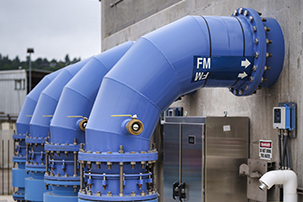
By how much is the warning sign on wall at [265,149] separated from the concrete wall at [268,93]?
2.5 inches

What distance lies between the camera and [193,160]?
571cm

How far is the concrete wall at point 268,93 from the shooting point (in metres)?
4.67

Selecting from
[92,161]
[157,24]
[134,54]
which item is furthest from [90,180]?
[157,24]

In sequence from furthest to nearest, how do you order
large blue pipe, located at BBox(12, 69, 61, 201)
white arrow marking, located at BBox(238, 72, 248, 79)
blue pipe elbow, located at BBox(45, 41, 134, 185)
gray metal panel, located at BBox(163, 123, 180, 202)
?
1. large blue pipe, located at BBox(12, 69, 61, 201)
2. blue pipe elbow, located at BBox(45, 41, 134, 185)
3. gray metal panel, located at BBox(163, 123, 180, 202)
4. white arrow marking, located at BBox(238, 72, 248, 79)

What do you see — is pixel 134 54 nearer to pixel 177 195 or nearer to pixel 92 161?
pixel 92 161

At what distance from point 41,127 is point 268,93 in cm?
493

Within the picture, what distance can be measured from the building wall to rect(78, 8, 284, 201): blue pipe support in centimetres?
2083

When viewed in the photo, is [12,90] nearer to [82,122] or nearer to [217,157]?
[82,122]

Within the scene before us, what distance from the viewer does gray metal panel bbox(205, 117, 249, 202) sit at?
5.45m

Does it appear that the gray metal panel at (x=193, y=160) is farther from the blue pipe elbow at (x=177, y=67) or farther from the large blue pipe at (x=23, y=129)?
the large blue pipe at (x=23, y=129)

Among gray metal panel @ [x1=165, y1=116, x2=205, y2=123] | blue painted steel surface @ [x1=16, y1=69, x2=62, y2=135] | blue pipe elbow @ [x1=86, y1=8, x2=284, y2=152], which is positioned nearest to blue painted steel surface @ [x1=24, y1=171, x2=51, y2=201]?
blue painted steel surface @ [x1=16, y1=69, x2=62, y2=135]

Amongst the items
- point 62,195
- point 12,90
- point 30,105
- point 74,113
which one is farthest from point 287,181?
point 12,90

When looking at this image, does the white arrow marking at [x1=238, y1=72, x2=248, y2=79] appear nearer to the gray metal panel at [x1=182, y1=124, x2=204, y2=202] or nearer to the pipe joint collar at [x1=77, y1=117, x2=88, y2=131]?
the gray metal panel at [x1=182, y1=124, x2=204, y2=202]


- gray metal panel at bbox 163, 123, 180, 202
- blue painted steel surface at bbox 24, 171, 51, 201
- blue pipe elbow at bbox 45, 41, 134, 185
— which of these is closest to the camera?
gray metal panel at bbox 163, 123, 180, 202
